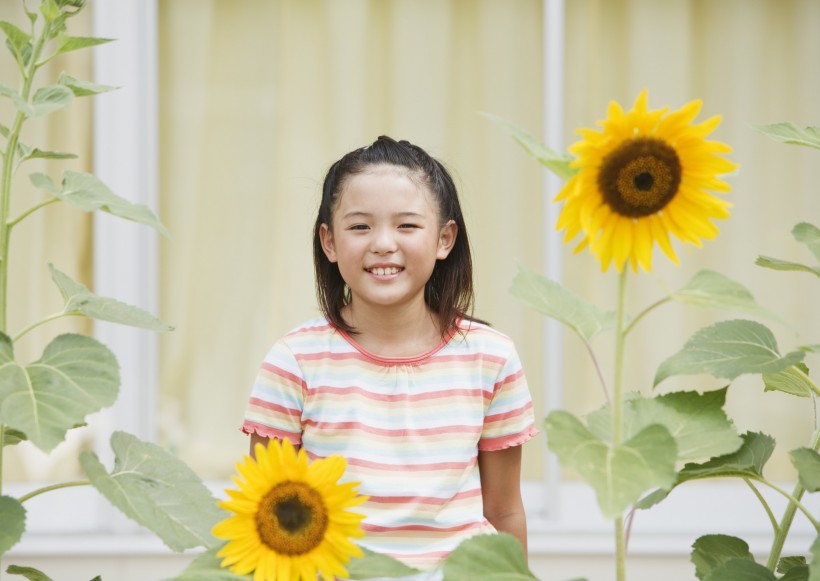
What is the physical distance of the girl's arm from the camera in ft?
3.98

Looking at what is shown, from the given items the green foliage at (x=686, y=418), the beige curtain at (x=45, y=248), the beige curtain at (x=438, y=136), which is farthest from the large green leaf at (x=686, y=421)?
the beige curtain at (x=45, y=248)

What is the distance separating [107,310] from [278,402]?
0.38 meters

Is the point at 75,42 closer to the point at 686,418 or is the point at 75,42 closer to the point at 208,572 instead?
the point at 208,572

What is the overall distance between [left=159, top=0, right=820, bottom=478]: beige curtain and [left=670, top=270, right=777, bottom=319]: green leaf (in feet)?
7.11

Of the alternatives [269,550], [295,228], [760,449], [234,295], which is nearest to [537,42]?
[295,228]

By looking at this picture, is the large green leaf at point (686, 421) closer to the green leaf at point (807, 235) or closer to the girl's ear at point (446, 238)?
the green leaf at point (807, 235)

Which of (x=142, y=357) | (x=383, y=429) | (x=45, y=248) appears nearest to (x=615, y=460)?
(x=383, y=429)

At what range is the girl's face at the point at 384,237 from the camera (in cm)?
110

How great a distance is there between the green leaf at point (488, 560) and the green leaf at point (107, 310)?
0.27m

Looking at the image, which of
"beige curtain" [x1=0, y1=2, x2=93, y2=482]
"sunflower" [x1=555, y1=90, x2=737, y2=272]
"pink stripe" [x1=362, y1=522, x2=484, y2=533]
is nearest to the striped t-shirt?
"pink stripe" [x1=362, y1=522, x2=484, y2=533]

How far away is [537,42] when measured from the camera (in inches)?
110

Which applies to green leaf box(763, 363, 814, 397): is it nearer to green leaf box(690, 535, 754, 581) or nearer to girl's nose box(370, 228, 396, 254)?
green leaf box(690, 535, 754, 581)

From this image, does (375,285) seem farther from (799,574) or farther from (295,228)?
(295,228)

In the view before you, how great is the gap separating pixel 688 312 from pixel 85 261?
1.61 meters
